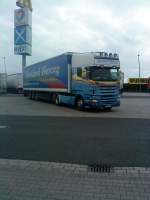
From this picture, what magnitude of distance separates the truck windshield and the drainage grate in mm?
15626

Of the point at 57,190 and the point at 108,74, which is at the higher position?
the point at 108,74

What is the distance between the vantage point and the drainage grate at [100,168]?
7873mm

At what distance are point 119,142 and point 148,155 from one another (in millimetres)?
2081

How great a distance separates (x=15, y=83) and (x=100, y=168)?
188 ft

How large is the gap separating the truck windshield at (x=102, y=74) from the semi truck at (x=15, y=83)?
124 ft

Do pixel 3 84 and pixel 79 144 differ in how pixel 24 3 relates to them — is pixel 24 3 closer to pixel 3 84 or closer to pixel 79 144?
pixel 3 84

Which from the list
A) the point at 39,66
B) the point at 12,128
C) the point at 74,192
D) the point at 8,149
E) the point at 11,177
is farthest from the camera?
the point at 39,66

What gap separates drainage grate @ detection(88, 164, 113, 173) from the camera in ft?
25.8

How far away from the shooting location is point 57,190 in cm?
627

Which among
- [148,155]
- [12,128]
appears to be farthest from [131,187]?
[12,128]

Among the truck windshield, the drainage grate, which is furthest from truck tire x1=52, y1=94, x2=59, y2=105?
the drainage grate

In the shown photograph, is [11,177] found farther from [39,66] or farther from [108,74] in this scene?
[39,66]

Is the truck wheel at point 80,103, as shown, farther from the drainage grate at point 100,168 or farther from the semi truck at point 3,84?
the semi truck at point 3,84

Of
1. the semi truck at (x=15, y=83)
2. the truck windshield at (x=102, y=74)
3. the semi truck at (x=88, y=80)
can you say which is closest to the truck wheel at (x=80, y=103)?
the semi truck at (x=88, y=80)
